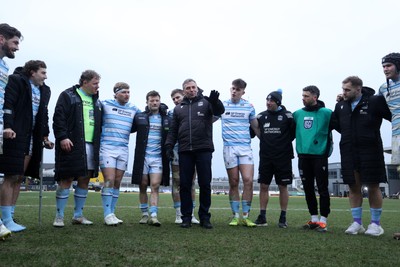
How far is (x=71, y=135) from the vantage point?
530cm

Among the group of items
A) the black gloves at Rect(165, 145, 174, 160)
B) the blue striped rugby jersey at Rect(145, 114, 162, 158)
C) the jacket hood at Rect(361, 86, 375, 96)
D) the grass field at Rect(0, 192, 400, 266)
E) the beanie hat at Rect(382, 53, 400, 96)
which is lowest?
the grass field at Rect(0, 192, 400, 266)

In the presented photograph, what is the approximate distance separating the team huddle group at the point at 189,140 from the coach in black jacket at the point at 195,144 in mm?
16

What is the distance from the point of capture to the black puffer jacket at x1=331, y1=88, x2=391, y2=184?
517 centimetres

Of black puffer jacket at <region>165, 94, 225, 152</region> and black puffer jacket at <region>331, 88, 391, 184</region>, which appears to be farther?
black puffer jacket at <region>165, 94, 225, 152</region>

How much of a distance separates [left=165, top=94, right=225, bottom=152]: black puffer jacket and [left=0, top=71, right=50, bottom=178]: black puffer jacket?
197cm

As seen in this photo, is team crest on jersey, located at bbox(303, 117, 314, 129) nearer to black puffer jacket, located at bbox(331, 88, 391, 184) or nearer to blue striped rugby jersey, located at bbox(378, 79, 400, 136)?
black puffer jacket, located at bbox(331, 88, 391, 184)

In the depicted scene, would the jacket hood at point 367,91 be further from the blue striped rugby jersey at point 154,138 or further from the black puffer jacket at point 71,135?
the black puffer jacket at point 71,135

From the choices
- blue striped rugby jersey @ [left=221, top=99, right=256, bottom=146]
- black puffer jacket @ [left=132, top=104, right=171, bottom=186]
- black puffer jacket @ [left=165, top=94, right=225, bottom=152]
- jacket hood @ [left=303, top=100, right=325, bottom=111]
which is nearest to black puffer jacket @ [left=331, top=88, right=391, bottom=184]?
jacket hood @ [left=303, top=100, right=325, bottom=111]

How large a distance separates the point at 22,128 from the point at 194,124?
248 centimetres

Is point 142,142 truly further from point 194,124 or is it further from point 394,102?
point 394,102

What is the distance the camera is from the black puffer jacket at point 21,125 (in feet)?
14.2

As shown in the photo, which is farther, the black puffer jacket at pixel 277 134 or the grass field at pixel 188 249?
the black puffer jacket at pixel 277 134

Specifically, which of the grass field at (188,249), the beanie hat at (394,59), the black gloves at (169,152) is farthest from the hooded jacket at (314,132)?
the black gloves at (169,152)

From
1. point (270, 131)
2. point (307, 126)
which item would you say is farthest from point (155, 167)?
point (307, 126)
